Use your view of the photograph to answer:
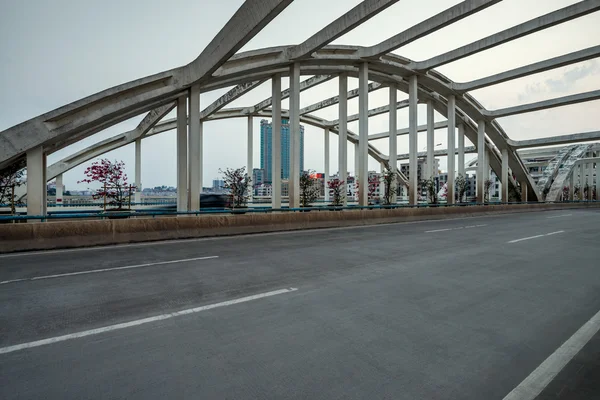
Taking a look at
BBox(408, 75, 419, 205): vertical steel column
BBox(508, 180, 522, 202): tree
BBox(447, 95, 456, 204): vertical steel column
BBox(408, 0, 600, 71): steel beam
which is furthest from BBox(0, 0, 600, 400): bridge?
BBox(508, 180, 522, 202): tree

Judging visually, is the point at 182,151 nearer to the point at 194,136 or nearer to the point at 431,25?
the point at 194,136

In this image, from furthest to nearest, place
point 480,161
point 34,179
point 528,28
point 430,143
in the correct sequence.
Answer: point 480,161
point 430,143
point 528,28
point 34,179

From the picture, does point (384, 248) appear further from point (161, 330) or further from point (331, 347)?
point (161, 330)

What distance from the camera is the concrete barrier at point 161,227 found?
28.2 ft

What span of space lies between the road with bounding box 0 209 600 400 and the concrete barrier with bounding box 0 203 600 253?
3.48ft

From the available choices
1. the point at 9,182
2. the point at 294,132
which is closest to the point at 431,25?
the point at 294,132

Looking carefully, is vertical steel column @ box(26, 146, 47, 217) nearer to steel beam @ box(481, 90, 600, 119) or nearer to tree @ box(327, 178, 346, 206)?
tree @ box(327, 178, 346, 206)

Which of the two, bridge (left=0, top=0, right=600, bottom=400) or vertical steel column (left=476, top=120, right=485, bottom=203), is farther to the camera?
vertical steel column (left=476, top=120, right=485, bottom=203)

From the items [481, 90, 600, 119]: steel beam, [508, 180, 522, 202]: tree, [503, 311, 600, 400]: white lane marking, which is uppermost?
[481, 90, 600, 119]: steel beam

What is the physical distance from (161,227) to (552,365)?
10301 millimetres

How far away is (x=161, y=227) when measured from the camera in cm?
1055

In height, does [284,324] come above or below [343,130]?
below

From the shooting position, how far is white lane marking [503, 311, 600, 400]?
8.29ft

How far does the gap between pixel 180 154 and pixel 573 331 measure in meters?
17.8
